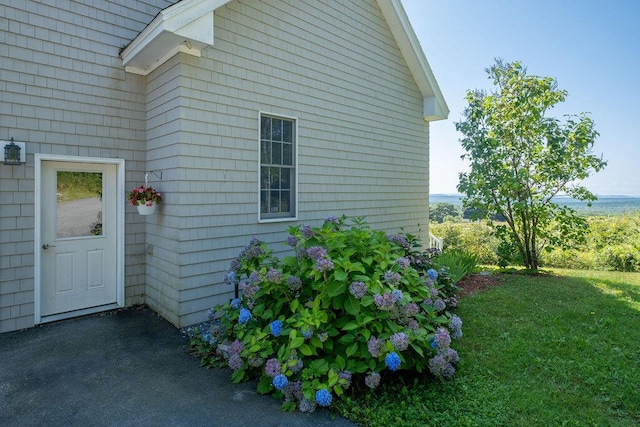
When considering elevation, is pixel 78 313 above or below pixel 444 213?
below

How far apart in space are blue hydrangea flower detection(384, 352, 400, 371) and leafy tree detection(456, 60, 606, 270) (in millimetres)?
6311

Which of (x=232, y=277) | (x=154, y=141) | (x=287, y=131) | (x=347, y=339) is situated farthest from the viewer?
(x=287, y=131)

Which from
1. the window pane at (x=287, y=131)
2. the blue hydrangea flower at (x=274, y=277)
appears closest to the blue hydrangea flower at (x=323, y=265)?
the blue hydrangea flower at (x=274, y=277)

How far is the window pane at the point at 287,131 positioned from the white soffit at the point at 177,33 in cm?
169

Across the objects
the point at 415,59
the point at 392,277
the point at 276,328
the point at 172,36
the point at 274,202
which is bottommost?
the point at 276,328

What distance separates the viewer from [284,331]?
2.95 meters

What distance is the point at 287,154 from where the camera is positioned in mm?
5801

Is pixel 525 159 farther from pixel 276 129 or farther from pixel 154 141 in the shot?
pixel 154 141

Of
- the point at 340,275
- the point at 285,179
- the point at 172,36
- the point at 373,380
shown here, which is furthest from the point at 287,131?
the point at 373,380

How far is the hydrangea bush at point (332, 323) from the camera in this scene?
8.98ft

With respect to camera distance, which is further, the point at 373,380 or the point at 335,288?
the point at 335,288

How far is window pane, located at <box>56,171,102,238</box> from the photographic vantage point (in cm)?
467

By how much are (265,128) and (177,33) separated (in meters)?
1.79

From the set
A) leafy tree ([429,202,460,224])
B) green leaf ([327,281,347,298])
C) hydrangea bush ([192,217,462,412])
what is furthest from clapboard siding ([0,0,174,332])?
leafy tree ([429,202,460,224])
